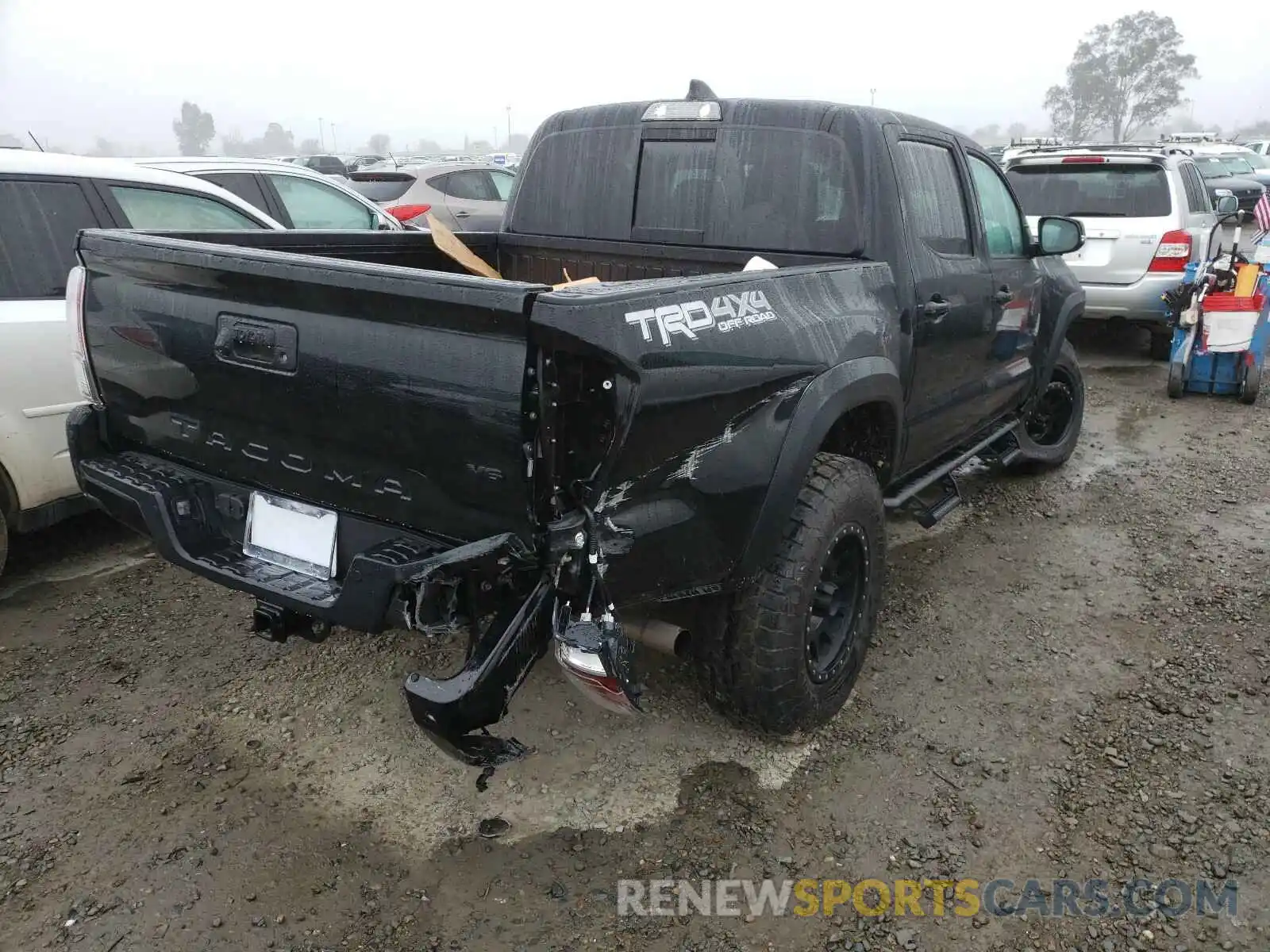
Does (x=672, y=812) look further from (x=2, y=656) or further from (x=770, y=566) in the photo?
(x=2, y=656)

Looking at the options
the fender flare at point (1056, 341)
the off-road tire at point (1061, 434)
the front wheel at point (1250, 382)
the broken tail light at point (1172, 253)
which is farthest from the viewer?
the broken tail light at point (1172, 253)

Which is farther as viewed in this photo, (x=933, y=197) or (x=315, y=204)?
(x=315, y=204)

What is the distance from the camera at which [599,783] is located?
2.81 m

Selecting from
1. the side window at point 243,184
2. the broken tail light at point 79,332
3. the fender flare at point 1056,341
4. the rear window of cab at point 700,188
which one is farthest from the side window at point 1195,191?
the broken tail light at point 79,332

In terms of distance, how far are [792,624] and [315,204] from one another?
224 inches

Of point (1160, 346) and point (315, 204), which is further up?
point (315, 204)

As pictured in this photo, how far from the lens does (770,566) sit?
8.76 ft

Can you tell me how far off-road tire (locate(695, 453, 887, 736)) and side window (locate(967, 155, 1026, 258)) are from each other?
1679 mm

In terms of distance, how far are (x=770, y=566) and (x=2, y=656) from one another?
116 inches

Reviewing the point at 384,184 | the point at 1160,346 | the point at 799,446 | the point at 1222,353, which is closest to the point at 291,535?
the point at 799,446

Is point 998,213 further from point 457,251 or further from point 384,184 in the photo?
point 384,184

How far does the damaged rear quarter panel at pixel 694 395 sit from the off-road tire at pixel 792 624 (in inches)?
9.7

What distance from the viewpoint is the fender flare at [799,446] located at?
250 cm

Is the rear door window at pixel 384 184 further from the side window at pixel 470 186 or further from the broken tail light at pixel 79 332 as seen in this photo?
the broken tail light at pixel 79 332
